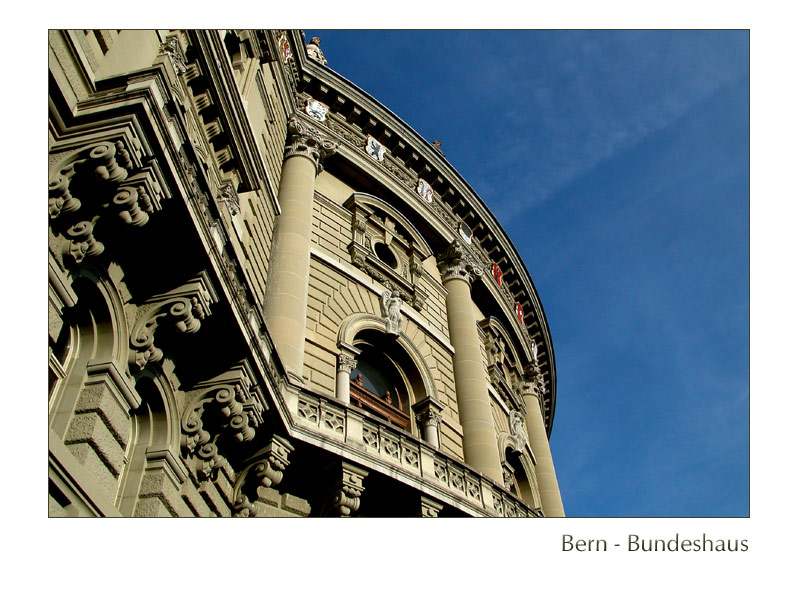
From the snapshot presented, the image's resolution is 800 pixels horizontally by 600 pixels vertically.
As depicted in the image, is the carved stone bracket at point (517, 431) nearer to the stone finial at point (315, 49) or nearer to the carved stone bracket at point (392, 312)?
the carved stone bracket at point (392, 312)

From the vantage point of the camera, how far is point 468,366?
21.8 meters

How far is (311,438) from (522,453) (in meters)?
13.6

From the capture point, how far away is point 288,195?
19.3 meters

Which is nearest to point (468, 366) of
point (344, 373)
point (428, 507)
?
point (344, 373)

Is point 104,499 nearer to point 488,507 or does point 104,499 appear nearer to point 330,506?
point 330,506

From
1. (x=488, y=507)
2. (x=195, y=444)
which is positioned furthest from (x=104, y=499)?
(x=488, y=507)

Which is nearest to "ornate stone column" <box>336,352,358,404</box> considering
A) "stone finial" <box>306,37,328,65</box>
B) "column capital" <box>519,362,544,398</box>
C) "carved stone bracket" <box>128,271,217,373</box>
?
"carved stone bracket" <box>128,271,217,373</box>

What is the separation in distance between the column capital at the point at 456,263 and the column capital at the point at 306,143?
5783mm

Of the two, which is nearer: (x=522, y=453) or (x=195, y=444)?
(x=195, y=444)

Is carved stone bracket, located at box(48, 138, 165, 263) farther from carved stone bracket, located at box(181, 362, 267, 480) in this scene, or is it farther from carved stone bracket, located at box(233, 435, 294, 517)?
carved stone bracket, located at box(233, 435, 294, 517)

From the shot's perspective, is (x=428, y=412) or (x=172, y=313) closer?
(x=172, y=313)

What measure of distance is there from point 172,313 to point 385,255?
1370cm

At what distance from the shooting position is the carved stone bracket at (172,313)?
9406mm

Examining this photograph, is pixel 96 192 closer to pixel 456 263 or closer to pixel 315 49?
pixel 456 263
